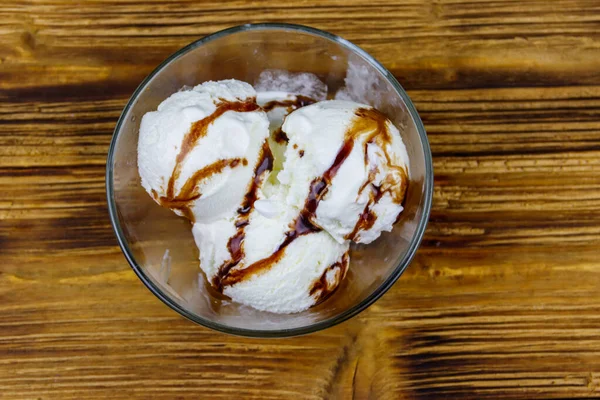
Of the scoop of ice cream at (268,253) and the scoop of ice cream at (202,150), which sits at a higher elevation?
the scoop of ice cream at (202,150)

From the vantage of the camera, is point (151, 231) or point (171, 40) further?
point (171, 40)

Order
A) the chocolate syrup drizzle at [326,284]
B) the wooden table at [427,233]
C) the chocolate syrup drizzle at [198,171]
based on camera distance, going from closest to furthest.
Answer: the chocolate syrup drizzle at [198,171] < the chocolate syrup drizzle at [326,284] < the wooden table at [427,233]

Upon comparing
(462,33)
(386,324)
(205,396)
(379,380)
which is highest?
(462,33)

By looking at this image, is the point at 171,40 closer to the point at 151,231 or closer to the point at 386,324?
the point at 151,231

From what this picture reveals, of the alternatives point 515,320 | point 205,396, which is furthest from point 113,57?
point 515,320

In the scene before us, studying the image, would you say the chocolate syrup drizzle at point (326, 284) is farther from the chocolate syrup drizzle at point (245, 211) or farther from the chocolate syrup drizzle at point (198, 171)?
the chocolate syrup drizzle at point (198, 171)

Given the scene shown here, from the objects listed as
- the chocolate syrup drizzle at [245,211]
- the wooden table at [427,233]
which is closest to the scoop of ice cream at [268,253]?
the chocolate syrup drizzle at [245,211]

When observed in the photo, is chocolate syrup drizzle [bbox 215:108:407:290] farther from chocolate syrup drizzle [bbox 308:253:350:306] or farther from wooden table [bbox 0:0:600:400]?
wooden table [bbox 0:0:600:400]
